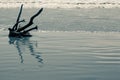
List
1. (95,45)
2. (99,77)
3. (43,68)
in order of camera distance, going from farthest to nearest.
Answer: (95,45) → (43,68) → (99,77)

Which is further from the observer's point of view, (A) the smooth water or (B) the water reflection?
(B) the water reflection

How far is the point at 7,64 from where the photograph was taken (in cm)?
956

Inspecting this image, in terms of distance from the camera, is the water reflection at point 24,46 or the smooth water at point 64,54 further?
the water reflection at point 24,46

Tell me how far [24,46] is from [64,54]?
2.39m

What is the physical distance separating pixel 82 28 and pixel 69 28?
72cm

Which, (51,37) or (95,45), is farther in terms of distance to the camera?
(51,37)

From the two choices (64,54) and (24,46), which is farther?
(24,46)

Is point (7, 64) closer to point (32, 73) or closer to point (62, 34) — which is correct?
point (32, 73)

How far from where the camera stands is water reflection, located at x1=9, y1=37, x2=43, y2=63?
1077cm

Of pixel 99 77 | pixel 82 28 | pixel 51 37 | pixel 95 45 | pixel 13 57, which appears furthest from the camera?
pixel 82 28

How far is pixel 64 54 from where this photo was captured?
10.9m

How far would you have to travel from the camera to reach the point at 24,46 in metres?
12.9

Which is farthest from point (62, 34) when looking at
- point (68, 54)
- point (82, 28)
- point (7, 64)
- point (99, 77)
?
point (99, 77)

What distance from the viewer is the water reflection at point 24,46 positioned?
10.8 m
